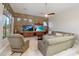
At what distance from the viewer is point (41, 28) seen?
10.8 meters

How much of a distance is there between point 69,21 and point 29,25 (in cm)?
473

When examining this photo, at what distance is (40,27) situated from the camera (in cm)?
1073

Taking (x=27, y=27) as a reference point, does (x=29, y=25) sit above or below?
above

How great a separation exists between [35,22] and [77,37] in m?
5.73

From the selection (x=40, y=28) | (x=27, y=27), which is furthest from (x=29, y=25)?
(x=40, y=28)

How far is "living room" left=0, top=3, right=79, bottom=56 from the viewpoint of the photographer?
4035 millimetres

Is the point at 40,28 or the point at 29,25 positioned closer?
the point at 29,25

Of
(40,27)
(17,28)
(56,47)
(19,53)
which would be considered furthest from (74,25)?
(17,28)

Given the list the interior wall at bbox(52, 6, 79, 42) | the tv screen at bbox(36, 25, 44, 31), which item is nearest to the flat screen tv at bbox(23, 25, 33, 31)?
the tv screen at bbox(36, 25, 44, 31)

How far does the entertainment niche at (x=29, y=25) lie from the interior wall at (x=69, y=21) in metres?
2.61

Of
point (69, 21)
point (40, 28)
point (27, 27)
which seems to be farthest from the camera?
point (40, 28)

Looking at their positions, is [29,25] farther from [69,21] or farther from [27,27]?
[69,21]

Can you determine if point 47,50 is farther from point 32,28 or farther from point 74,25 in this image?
point 32,28

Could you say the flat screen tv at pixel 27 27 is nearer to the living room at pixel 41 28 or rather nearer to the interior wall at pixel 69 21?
the living room at pixel 41 28
